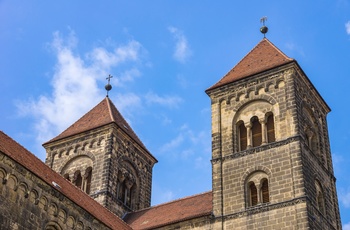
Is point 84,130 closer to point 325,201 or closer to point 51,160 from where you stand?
point 51,160

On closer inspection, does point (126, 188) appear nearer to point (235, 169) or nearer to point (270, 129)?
point (235, 169)

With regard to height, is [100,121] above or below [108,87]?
below

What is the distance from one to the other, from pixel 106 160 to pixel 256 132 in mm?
10038

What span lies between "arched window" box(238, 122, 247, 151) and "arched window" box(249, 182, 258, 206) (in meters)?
2.29

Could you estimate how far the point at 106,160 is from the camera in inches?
1516

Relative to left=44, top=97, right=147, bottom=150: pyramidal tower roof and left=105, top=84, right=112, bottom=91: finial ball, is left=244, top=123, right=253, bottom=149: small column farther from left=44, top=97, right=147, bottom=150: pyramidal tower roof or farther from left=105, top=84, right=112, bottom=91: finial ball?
left=105, top=84, right=112, bottom=91: finial ball

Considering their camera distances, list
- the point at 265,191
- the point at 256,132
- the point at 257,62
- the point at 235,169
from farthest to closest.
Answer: the point at 257,62 → the point at 256,132 → the point at 235,169 → the point at 265,191

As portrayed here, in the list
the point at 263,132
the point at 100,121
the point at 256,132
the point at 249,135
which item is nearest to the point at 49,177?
the point at 249,135

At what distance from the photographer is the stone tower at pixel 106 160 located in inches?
1506

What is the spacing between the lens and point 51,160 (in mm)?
40469

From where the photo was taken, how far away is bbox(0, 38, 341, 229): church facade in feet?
84.1

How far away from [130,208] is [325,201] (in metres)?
12.6

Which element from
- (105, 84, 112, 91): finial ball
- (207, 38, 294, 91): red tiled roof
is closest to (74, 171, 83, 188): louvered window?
(105, 84, 112, 91): finial ball

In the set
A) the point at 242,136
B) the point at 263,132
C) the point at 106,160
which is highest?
the point at 106,160
